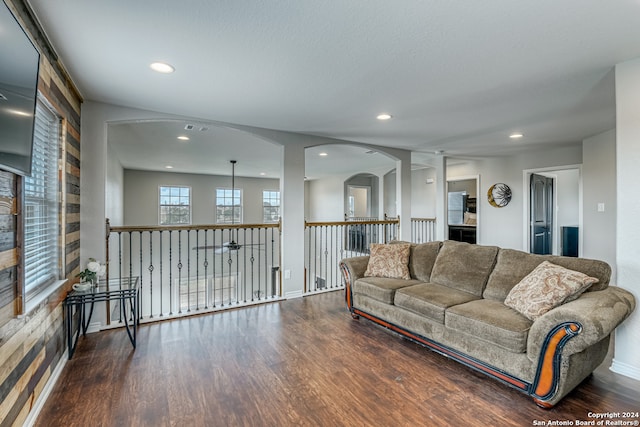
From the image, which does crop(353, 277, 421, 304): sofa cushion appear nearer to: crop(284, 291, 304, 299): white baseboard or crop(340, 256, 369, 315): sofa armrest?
crop(340, 256, 369, 315): sofa armrest

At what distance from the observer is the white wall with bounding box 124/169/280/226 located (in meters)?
8.50

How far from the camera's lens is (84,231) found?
323 centimetres

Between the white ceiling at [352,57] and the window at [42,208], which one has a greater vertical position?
the white ceiling at [352,57]

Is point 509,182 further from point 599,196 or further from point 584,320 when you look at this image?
point 584,320

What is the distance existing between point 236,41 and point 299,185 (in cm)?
267

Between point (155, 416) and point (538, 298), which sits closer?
point (155, 416)

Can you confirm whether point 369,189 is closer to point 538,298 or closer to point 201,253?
point 201,253

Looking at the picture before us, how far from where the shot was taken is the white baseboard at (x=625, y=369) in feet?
7.72

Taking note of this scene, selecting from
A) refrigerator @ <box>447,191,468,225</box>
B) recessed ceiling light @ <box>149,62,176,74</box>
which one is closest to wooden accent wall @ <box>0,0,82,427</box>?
recessed ceiling light @ <box>149,62,176,74</box>

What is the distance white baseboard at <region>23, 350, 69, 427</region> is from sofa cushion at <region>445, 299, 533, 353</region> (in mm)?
2943

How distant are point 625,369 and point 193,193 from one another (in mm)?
9319

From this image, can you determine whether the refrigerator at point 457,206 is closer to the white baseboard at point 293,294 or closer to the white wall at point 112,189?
the white baseboard at point 293,294

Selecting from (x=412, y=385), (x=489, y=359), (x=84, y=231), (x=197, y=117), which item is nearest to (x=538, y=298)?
(x=489, y=359)

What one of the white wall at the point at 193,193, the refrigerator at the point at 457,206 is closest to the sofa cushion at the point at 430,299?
the refrigerator at the point at 457,206
